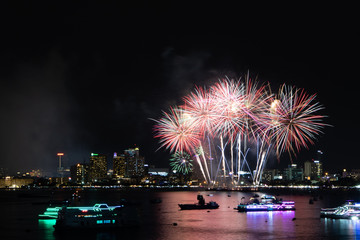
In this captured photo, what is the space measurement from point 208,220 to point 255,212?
43.7 feet

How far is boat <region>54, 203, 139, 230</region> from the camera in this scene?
4538 cm

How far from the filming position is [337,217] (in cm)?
6084

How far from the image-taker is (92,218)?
45.9 meters

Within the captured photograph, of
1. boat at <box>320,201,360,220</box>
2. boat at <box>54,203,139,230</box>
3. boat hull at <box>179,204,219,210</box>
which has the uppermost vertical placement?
boat at <box>54,203,139,230</box>

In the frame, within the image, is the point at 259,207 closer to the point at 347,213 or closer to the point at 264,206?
the point at 264,206

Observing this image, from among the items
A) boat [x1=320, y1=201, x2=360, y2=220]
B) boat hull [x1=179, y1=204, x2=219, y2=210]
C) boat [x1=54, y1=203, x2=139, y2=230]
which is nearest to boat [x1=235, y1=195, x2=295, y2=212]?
boat hull [x1=179, y1=204, x2=219, y2=210]

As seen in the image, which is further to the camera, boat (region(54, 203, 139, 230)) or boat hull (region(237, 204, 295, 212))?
boat hull (region(237, 204, 295, 212))

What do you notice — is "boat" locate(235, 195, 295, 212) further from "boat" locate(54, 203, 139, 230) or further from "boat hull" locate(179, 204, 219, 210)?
"boat" locate(54, 203, 139, 230)

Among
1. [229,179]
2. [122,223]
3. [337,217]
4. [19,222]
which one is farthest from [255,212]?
[229,179]

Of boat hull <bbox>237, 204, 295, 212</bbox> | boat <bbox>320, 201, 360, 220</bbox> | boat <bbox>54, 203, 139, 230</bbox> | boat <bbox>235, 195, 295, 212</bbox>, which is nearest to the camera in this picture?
boat <bbox>54, 203, 139, 230</bbox>

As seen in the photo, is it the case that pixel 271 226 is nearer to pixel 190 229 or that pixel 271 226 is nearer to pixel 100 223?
pixel 190 229

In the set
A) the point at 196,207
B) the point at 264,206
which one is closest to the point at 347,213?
the point at 264,206

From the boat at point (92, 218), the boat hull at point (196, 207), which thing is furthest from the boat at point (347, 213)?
the boat at point (92, 218)

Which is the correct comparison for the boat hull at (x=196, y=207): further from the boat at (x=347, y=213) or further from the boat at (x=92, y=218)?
the boat at (x=92, y=218)
